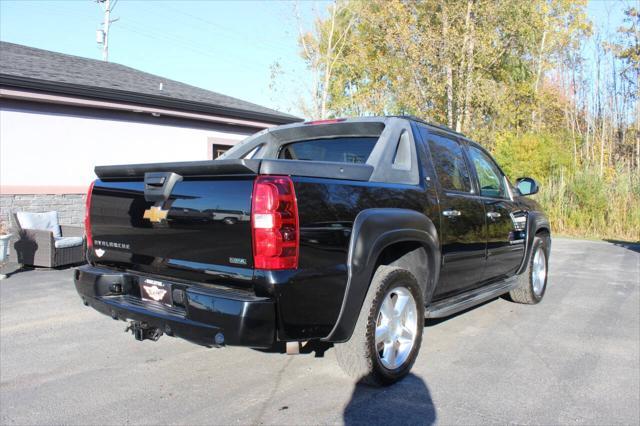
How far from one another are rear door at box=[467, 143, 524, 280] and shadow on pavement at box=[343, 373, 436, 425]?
183 cm

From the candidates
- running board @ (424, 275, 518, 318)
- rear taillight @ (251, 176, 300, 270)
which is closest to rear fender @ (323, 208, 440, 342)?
rear taillight @ (251, 176, 300, 270)

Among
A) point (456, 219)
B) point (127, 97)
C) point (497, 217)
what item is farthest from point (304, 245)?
point (127, 97)

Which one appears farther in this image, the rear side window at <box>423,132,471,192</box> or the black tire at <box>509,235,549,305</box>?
the black tire at <box>509,235,549,305</box>

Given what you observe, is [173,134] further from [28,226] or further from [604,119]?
[604,119]

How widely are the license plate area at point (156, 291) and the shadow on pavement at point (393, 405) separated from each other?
1.35 m

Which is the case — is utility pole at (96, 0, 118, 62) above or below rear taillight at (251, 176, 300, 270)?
above

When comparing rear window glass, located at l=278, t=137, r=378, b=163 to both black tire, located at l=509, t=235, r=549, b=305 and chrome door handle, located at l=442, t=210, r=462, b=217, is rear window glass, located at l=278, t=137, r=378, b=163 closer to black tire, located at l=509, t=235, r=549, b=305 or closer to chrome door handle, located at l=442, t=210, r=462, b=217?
chrome door handle, located at l=442, t=210, r=462, b=217

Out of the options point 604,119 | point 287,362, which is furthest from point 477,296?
point 604,119

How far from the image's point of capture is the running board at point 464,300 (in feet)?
13.4

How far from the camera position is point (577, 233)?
50.0ft

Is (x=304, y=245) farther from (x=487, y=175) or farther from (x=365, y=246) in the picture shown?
(x=487, y=175)

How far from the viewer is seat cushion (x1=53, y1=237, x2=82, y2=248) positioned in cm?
815

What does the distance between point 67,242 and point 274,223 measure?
6.88 meters

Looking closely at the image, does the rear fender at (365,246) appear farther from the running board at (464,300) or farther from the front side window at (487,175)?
the front side window at (487,175)
